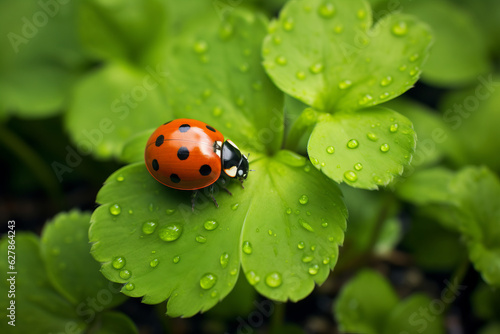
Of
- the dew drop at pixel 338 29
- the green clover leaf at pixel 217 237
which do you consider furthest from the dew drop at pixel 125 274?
the dew drop at pixel 338 29

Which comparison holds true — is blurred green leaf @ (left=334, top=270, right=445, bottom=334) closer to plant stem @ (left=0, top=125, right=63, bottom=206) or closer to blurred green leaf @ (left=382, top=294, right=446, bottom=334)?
blurred green leaf @ (left=382, top=294, right=446, bottom=334)

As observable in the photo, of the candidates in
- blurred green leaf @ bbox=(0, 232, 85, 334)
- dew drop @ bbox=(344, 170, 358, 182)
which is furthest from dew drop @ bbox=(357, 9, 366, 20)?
blurred green leaf @ bbox=(0, 232, 85, 334)

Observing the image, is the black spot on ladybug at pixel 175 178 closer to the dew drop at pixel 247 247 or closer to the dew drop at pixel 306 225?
the dew drop at pixel 247 247

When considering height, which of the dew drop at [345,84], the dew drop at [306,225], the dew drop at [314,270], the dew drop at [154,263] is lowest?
the dew drop at [154,263]

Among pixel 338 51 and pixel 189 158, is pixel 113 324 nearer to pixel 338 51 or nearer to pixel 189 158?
pixel 189 158

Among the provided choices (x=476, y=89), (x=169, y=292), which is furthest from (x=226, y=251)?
(x=476, y=89)

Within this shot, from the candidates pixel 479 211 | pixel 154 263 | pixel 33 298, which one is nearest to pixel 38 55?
pixel 33 298
